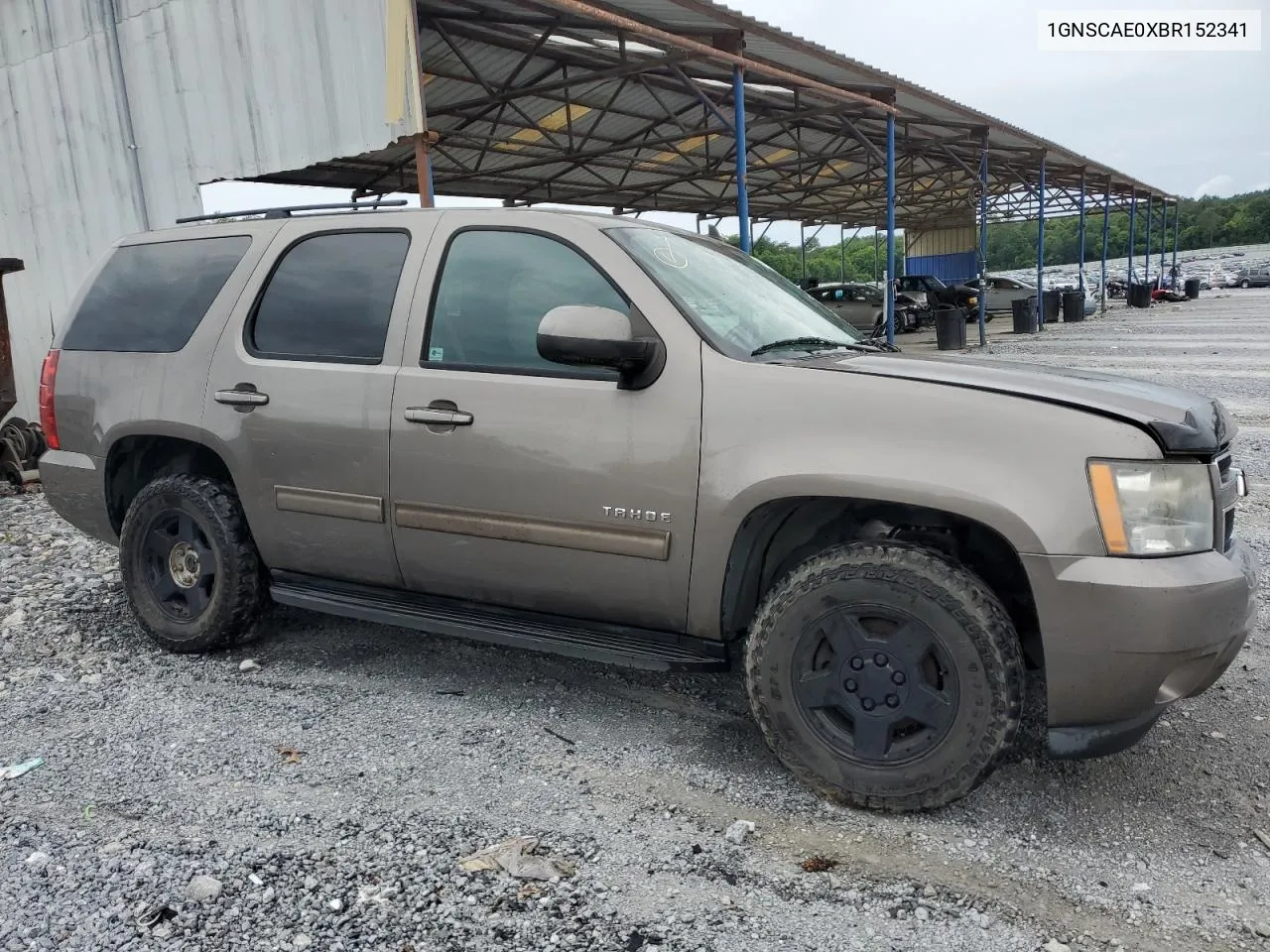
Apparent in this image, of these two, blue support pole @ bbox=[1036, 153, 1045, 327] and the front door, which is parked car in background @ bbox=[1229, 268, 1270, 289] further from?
the front door

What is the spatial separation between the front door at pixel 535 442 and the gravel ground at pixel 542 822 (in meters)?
0.54

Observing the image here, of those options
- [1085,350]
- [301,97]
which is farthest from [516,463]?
[1085,350]

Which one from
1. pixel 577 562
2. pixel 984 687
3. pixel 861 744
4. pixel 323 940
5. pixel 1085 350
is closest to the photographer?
pixel 323 940

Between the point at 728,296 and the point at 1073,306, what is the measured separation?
2788 centimetres

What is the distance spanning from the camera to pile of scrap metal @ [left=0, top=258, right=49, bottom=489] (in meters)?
8.10

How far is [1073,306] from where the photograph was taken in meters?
27.7

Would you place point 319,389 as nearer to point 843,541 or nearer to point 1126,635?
point 843,541

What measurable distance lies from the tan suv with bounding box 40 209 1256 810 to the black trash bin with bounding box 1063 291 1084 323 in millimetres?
27016

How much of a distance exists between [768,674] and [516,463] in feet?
3.44

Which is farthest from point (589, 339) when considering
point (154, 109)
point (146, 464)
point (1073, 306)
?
point (1073, 306)

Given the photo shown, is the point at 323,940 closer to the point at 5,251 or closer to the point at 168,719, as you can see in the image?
the point at 168,719

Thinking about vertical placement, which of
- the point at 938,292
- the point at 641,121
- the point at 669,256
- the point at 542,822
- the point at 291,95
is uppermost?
the point at 641,121

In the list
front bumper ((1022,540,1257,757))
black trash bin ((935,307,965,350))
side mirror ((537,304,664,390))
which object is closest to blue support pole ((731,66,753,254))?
black trash bin ((935,307,965,350))

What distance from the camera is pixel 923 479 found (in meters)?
2.51
